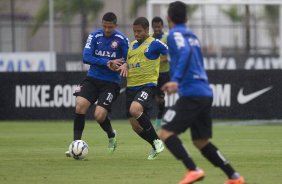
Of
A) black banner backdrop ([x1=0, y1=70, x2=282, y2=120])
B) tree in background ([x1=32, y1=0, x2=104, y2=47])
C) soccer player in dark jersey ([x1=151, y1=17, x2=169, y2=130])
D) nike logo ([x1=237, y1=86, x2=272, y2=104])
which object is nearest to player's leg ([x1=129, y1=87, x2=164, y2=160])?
soccer player in dark jersey ([x1=151, y1=17, x2=169, y2=130])

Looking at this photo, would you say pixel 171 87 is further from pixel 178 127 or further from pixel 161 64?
pixel 161 64

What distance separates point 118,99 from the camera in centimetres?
2669

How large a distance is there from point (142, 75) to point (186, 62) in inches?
188

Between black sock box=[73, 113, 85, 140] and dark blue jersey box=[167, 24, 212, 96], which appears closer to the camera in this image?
dark blue jersey box=[167, 24, 212, 96]

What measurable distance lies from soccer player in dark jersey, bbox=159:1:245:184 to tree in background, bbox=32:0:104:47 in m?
28.6

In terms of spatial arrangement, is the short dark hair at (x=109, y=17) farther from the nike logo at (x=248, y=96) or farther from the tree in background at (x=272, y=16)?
the tree in background at (x=272, y=16)

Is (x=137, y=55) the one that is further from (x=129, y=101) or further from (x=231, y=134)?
(x=231, y=134)

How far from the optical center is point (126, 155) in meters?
16.0

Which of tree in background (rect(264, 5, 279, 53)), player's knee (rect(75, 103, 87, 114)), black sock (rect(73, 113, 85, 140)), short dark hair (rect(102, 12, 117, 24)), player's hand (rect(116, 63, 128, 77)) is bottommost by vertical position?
tree in background (rect(264, 5, 279, 53))

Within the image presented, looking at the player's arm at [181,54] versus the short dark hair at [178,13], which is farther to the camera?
the short dark hair at [178,13]

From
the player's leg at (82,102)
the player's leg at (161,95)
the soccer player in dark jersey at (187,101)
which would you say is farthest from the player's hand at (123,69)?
the player's leg at (161,95)

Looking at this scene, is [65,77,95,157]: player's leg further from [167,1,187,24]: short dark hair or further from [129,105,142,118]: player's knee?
[167,1,187,24]: short dark hair

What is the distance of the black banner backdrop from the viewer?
Answer: 26.1 m

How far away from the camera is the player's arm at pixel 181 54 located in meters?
11.0
